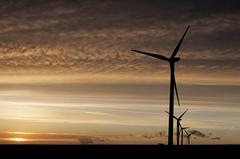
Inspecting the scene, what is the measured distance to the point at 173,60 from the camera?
84.4 m
